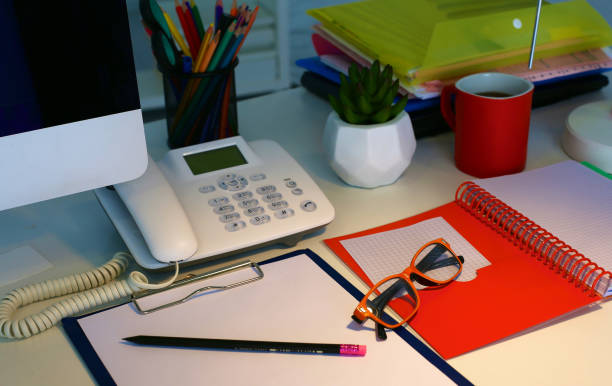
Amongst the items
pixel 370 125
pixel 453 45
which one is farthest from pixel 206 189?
pixel 453 45

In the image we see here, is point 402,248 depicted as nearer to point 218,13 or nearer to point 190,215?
point 190,215

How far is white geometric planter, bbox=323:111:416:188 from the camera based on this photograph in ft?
2.74

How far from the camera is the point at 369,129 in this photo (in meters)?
0.83

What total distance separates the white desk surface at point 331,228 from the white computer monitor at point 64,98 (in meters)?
0.15

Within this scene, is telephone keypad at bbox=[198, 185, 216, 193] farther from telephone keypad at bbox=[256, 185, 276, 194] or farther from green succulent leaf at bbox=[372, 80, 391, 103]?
green succulent leaf at bbox=[372, 80, 391, 103]

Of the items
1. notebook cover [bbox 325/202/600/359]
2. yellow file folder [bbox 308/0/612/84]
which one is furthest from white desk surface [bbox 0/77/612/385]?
yellow file folder [bbox 308/0/612/84]

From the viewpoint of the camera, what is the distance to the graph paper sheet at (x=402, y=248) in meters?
0.72

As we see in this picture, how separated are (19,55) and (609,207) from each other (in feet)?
2.28

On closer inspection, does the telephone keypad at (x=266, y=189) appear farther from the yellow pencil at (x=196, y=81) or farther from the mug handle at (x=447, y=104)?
the mug handle at (x=447, y=104)

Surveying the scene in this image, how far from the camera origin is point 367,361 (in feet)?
1.92

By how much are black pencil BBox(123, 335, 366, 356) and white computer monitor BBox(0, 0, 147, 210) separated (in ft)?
0.56

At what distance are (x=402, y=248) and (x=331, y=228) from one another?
0.10 meters

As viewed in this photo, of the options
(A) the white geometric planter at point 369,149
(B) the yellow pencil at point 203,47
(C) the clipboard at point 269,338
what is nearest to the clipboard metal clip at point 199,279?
(C) the clipboard at point 269,338

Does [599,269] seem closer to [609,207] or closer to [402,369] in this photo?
[609,207]
